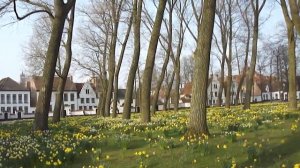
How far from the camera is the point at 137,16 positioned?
23438 millimetres

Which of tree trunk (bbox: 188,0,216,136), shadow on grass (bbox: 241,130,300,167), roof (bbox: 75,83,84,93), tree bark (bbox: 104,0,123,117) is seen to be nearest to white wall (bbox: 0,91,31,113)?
roof (bbox: 75,83,84,93)

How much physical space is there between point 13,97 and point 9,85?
292cm

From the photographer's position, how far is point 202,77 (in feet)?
34.8

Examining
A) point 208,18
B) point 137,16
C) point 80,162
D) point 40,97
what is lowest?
point 80,162

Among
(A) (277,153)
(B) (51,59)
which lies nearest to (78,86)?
(B) (51,59)

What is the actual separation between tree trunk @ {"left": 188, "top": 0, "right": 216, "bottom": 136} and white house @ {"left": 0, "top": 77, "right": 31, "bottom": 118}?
92711 mm

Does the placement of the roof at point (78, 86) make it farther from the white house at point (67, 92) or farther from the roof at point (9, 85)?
the roof at point (9, 85)

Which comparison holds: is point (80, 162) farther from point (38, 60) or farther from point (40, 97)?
point (38, 60)

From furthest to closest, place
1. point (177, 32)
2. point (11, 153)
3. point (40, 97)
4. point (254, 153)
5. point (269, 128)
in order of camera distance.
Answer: point (177, 32) < point (40, 97) < point (269, 128) < point (11, 153) < point (254, 153)

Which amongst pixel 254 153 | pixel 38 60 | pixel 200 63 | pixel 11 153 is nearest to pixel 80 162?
pixel 11 153

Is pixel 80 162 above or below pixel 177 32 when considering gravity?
below

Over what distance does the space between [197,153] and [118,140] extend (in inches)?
111

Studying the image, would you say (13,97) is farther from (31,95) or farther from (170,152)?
(170,152)

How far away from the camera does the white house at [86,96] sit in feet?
384
